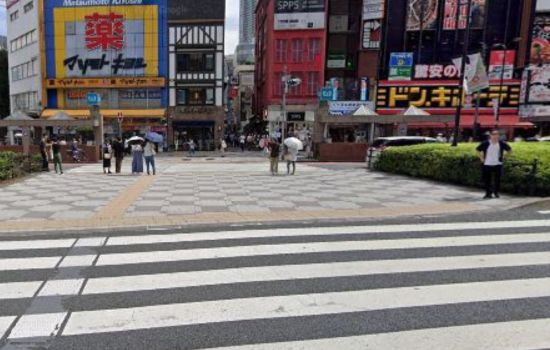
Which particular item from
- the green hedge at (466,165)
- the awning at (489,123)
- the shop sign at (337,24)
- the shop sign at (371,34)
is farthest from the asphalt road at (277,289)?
the shop sign at (337,24)

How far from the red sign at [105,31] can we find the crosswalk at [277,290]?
35753 mm

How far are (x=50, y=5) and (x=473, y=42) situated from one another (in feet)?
131

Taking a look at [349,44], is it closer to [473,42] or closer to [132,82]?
[473,42]

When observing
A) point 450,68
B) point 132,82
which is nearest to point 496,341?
point 450,68

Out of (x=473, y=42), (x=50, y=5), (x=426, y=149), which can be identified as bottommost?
(x=426, y=149)

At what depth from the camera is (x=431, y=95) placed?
35.7 metres

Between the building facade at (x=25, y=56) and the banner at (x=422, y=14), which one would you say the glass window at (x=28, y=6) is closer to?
A: the building facade at (x=25, y=56)

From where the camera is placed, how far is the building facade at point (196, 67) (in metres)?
36.9

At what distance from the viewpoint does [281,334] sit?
3.34 m

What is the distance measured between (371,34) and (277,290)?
36.7 metres

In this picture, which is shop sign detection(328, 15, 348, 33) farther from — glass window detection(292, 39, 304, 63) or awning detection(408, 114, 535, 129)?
awning detection(408, 114, 535, 129)

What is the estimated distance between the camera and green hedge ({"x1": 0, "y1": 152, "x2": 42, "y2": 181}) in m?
13.8

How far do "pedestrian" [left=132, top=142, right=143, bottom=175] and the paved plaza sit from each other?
2689mm

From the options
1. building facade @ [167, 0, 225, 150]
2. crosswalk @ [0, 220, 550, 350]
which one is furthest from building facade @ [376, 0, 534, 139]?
crosswalk @ [0, 220, 550, 350]
